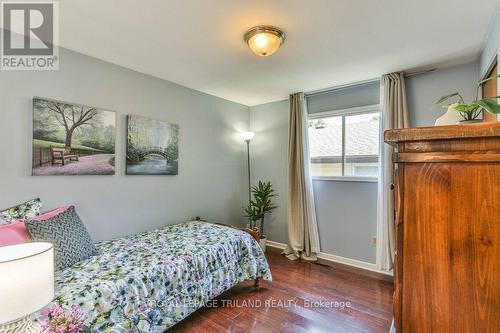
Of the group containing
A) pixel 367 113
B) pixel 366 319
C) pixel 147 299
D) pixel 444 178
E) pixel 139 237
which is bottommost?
pixel 366 319

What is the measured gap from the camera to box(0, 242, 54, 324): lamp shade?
3.11 feet

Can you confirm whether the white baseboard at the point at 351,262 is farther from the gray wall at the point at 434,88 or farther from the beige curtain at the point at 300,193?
the gray wall at the point at 434,88

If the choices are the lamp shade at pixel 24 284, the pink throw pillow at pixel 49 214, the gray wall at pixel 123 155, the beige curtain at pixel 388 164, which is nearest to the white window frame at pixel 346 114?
the beige curtain at pixel 388 164

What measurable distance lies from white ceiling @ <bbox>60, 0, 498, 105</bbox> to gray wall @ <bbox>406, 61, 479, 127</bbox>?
0.61ft

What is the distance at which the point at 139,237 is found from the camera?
8.64 feet

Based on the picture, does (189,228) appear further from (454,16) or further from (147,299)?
(454,16)

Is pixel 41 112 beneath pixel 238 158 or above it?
above

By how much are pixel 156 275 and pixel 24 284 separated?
3.42 ft

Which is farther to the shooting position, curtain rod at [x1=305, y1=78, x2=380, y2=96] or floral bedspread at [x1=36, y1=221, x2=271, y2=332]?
curtain rod at [x1=305, y1=78, x2=380, y2=96]

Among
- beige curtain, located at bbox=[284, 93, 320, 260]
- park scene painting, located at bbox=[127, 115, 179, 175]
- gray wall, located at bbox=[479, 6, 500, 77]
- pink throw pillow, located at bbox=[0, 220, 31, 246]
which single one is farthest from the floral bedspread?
gray wall, located at bbox=[479, 6, 500, 77]

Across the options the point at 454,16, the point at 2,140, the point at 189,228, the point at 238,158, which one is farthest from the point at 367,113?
the point at 2,140

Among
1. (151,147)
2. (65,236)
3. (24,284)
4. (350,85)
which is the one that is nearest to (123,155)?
(151,147)

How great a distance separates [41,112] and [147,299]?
183cm

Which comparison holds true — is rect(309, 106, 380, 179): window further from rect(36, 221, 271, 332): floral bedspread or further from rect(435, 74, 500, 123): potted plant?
rect(435, 74, 500, 123): potted plant
